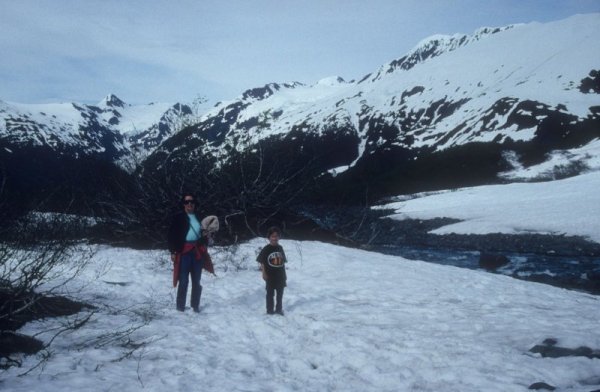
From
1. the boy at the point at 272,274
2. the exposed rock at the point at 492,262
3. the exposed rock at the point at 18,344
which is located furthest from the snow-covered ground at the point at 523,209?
the exposed rock at the point at 18,344

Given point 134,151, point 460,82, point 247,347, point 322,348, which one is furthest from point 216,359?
point 460,82

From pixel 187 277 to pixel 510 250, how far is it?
1123 inches

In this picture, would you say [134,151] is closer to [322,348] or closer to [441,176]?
[322,348]

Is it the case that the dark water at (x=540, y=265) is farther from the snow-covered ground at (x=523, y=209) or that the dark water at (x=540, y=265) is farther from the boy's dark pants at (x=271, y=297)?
the boy's dark pants at (x=271, y=297)

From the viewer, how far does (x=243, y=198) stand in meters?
15.0

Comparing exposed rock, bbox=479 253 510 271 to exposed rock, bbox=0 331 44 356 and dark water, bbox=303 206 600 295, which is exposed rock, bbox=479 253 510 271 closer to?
dark water, bbox=303 206 600 295

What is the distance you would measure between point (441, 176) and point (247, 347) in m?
83.5

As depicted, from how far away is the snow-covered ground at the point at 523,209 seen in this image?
34.4m

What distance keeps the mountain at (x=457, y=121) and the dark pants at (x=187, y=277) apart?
8578 mm

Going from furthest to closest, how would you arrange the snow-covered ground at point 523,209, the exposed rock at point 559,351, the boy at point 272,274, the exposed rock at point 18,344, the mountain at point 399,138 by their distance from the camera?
the snow-covered ground at point 523,209 < the mountain at point 399,138 < the boy at point 272,274 < the exposed rock at point 559,351 < the exposed rock at point 18,344

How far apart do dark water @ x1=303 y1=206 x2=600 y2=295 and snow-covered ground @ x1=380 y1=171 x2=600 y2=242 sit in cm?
229

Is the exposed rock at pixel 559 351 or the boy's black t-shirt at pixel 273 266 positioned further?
the boy's black t-shirt at pixel 273 266

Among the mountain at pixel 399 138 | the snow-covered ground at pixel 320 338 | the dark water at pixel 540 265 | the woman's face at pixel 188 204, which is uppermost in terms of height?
the mountain at pixel 399 138

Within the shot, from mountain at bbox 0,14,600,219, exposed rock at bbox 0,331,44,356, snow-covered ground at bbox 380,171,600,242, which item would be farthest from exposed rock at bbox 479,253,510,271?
exposed rock at bbox 0,331,44,356
